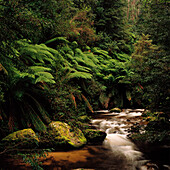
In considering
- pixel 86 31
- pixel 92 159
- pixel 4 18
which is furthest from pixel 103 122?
pixel 86 31

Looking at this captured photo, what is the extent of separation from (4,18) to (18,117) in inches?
110

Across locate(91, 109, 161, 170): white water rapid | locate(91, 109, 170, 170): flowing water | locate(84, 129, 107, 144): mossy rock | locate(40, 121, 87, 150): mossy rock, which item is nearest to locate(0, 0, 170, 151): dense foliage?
locate(40, 121, 87, 150): mossy rock

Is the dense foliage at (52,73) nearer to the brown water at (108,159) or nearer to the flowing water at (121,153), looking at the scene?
the brown water at (108,159)

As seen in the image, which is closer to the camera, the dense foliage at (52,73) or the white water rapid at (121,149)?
the dense foliage at (52,73)

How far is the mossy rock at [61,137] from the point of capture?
3.90 meters

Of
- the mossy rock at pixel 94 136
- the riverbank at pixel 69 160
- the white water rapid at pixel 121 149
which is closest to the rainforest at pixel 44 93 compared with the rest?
the mossy rock at pixel 94 136

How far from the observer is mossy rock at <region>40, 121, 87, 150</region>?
12.8 ft

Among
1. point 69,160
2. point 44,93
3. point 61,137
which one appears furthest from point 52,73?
point 69,160

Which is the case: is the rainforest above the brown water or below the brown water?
above

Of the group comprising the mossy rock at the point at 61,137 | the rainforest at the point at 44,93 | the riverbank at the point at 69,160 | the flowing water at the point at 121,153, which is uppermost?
the rainforest at the point at 44,93

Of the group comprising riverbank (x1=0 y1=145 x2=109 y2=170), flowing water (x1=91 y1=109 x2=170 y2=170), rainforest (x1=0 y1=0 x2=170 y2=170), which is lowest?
flowing water (x1=91 y1=109 x2=170 y2=170)

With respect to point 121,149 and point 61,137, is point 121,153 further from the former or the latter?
point 61,137

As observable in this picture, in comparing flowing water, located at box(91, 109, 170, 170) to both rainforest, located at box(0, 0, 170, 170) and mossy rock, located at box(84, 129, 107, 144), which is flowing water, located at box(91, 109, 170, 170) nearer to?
mossy rock, located at box(84, 129, 107, 144)

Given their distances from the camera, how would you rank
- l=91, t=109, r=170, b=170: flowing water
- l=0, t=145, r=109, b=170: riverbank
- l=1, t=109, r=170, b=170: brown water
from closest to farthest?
l=0, t=145, r=109, b=170: riverbank
l=1, t=109, r=170, b=170: brown water
l=91, t=109, r=170, b=170: flowing water
